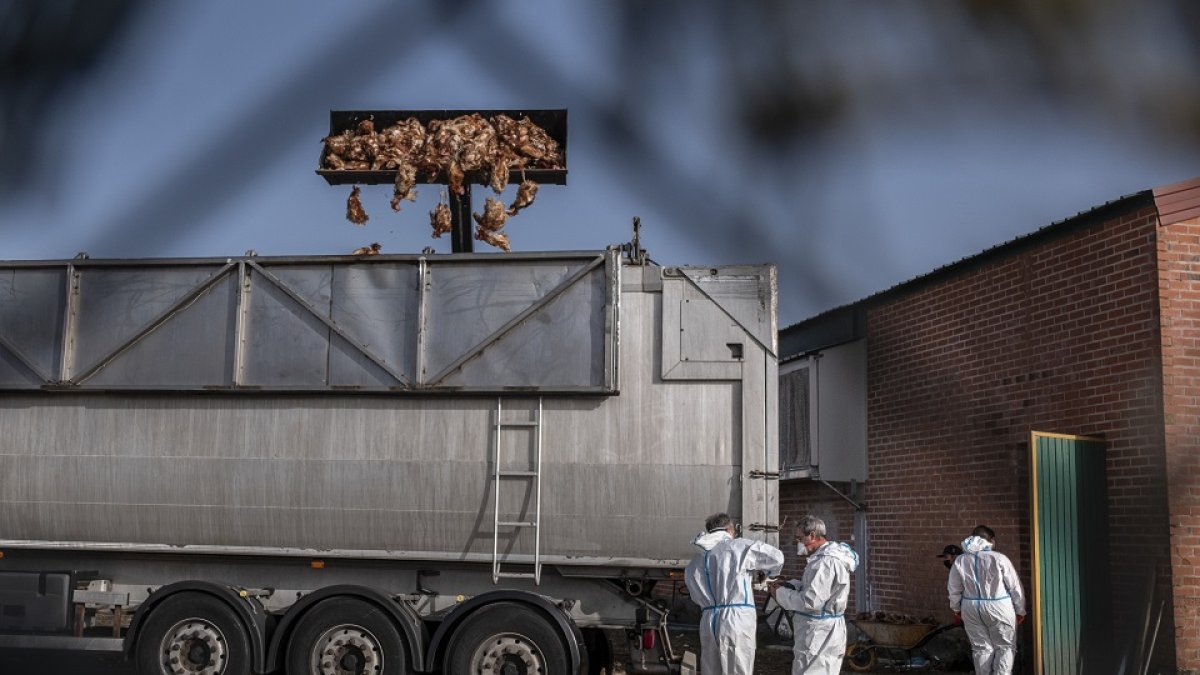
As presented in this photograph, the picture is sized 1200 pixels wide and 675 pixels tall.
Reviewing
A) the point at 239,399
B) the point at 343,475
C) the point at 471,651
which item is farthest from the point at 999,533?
the point at 239,399

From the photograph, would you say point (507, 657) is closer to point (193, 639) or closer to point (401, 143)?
point (193, 639)

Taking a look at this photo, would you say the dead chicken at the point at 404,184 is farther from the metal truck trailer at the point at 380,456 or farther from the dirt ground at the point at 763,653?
the dirt ground at the point at 763,653

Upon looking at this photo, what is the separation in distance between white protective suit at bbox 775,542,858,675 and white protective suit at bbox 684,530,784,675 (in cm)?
26

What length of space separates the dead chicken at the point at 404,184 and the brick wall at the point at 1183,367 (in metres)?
6.14

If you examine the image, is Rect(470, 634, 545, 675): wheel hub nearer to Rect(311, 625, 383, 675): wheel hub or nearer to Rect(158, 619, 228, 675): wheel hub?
Rect(311, 625, 383, 675): wheel hub

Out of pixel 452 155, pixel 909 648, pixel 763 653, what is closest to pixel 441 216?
pixel 452 155

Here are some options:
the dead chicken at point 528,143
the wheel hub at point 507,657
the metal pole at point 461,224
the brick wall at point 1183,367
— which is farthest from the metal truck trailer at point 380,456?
the brick wall at point 1183,367

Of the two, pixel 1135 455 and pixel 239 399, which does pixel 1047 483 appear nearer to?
pixel 1135 455

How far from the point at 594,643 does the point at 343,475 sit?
255 centimetres

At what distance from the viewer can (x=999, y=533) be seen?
42.7 ft

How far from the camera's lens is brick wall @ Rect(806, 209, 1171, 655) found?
35.9 feet

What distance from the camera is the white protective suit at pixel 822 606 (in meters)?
9.09

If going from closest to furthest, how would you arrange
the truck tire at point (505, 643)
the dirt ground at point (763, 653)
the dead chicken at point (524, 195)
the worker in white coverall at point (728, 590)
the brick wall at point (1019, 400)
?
the worker in white coverall at point (728, 590) → the dead chicken at point (524, 195) → the truck tire at point (505, 643) → the dirt ground at point (763, 653) → the brick wall at point (1019, 400)

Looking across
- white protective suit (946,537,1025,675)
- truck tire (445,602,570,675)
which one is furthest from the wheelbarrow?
truck tire (445,602,570,675)
